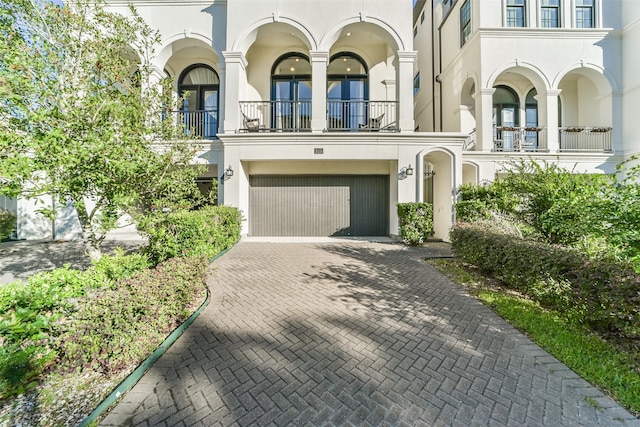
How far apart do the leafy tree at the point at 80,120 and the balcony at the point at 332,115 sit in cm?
587

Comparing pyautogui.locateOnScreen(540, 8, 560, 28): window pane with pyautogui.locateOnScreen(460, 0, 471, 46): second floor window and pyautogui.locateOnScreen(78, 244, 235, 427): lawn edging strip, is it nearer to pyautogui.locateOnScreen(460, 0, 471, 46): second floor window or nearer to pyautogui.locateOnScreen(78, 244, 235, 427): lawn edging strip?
pyautogui.locateOnScreen(460, 0, 471, 46): second floor window

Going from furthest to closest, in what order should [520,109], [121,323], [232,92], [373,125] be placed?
[520,109] < [373,125] < [232,92] < [121,323]

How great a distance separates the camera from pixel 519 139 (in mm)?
11859

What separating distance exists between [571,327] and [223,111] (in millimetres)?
12129

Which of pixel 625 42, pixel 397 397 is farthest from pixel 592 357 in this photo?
pixel 625 42

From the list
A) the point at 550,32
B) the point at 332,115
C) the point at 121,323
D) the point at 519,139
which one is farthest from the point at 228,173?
the point at 550,32

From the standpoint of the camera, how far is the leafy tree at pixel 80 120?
3.59 meters

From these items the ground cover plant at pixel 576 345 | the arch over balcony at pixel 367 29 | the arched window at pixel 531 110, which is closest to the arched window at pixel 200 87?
the arch over balcony at pixel 367 29

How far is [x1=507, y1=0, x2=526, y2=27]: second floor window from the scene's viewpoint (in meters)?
11.7

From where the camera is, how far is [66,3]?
497 centimetres

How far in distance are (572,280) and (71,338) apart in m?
6.03

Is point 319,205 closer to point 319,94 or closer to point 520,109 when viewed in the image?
point 319,94

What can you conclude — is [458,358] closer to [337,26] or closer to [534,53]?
[337,26]

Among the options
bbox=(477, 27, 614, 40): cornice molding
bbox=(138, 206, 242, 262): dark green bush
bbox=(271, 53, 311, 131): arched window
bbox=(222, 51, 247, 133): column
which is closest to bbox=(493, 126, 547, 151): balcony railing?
bbox=(477, 27, 614, 40): cornice molding
